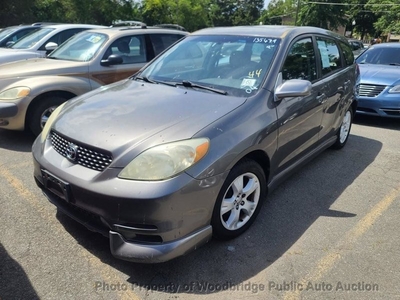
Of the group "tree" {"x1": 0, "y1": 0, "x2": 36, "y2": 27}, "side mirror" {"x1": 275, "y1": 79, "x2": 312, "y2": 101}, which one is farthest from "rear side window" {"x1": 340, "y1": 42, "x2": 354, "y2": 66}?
"tree" {"x1": 0, "y1": 0, "x2": 36, "y2": 27}

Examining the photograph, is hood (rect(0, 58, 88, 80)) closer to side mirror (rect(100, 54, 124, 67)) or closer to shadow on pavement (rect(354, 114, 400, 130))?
side mirror (rect(100, 54, 124, 67))

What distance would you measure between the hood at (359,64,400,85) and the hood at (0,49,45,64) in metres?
6.70

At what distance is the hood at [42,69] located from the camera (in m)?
5.10

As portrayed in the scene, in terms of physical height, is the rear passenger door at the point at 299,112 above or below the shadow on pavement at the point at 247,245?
above

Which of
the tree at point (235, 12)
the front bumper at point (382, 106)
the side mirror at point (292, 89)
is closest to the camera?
the side mirror at point (292, 89)

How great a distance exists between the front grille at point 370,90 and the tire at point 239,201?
Answer: 182 inches

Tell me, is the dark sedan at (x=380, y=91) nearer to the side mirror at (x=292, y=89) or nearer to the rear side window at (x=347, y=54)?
the rear side window at (x=347, y=54)

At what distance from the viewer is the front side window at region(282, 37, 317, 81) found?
11.1 feet

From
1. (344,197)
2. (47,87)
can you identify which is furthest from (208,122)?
(47,87)

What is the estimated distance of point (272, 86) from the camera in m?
3.10

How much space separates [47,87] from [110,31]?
1583mm

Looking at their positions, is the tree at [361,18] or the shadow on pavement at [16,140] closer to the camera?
the shadow on pavement at [16,140]

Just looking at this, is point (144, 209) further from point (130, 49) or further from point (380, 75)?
point (380, 75)

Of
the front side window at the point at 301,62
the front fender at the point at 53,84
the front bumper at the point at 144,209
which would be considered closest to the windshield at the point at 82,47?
the front fender at the point at 53,84
